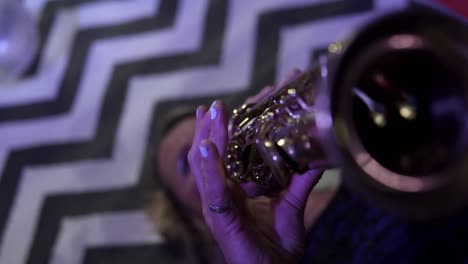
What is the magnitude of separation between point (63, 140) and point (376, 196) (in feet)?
3.34

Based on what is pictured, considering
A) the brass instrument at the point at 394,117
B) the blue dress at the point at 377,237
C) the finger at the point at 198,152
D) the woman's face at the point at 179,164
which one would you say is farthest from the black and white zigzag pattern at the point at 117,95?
the brass instrument at the point at 394,117

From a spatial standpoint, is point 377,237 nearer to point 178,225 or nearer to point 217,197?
point 217,197

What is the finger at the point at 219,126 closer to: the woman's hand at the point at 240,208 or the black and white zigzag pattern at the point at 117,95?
the woman's hand at the point at 240,208

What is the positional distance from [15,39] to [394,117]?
3.55ft

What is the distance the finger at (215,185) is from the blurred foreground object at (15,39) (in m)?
0.89

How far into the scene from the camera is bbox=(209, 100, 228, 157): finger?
57cm

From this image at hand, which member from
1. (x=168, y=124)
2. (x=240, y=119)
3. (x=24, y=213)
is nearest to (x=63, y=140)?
(x=24, y=213)

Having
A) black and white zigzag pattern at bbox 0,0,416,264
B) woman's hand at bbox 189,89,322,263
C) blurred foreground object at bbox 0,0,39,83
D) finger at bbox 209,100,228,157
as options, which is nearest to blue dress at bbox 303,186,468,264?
woman's hand at bbox 189,89,322,263

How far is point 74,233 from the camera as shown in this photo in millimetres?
1127

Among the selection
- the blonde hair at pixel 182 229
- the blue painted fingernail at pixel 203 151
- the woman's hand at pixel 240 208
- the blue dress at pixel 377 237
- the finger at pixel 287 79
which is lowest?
the blonde hair at pixel 182 229

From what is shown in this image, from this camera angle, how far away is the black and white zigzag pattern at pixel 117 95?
1.12 metres

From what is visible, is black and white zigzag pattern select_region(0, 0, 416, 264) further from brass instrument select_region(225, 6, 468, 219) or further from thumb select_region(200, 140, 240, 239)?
brass instrument select_region(225, 6, 468, 219)

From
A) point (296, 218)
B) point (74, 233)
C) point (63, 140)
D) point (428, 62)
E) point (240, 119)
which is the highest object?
point (428, 62)

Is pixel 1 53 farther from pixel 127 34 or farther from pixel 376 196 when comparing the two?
pixel 376 196
